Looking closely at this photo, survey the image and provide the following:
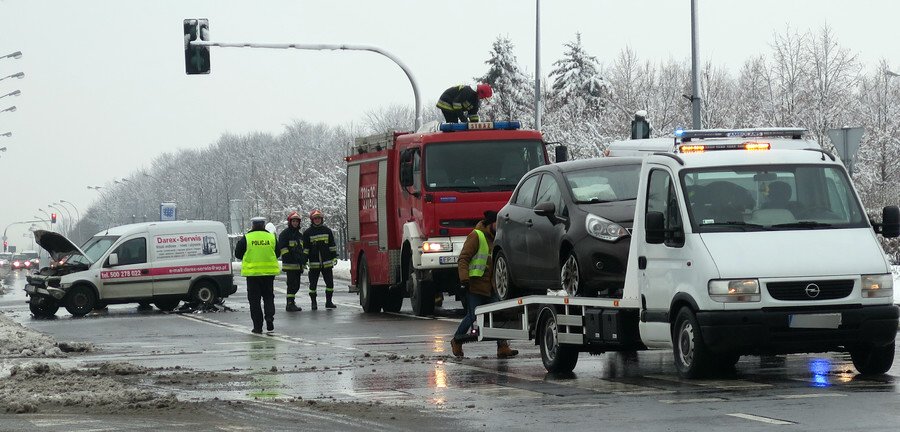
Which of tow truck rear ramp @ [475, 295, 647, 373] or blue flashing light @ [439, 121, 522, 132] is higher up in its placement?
blue flashing light @ [439, 121, 522, 132]

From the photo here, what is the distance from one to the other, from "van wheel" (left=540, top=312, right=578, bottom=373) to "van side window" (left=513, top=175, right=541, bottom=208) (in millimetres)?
1632

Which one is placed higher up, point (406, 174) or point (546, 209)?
point (406, 174)

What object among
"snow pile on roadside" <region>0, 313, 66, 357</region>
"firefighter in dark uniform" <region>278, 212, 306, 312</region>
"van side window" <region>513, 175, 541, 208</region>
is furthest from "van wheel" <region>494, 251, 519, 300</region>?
"firefighter in dark uniform" <region>278, 212, 306, 312</region>

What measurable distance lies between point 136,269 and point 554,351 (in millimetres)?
17533

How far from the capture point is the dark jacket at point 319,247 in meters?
28.8

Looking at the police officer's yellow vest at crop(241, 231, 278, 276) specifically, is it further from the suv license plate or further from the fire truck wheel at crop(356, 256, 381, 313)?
the suv license plate

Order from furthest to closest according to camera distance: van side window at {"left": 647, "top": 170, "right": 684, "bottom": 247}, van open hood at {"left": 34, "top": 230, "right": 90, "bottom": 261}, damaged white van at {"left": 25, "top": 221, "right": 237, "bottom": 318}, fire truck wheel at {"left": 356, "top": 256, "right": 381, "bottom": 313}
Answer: van open hood at {"left": 34, "top": 230, "right": 90, "bottom": 261}, damaged white van at {"left": 25, "top": 221, "right": 237, "bottom": 318}, fire truck wheel at {"left": 356, "top": 256, "right": 381, "bottom": 313}, van side window at {"left": 647, "top": 170, "right": 684, "bottom": 247}

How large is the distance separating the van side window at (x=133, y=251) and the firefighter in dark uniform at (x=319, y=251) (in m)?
3.45

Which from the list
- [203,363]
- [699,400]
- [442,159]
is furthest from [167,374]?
[442,159]

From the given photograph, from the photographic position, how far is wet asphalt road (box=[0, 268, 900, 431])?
391 inches

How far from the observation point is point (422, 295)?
24.4m

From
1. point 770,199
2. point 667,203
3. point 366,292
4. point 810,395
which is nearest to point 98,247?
point 366,292

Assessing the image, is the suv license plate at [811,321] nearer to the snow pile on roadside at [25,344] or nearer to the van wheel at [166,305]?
the snow pile on roadside at [25,344]

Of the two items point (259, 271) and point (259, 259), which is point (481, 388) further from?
point (259, 259)
